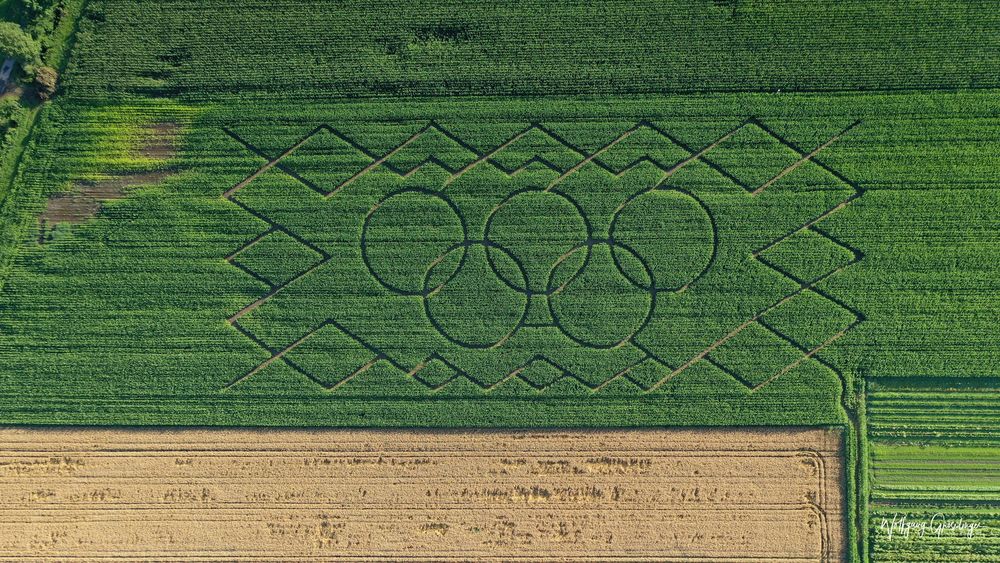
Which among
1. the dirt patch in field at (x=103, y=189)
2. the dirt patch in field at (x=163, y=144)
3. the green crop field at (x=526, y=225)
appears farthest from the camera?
the dirt patch in field at (x=163, y=144)

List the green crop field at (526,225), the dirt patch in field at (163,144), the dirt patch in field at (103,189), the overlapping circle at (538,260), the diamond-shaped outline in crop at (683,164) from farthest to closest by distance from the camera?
the dirt patch in field at (163,144) → the dirt patch in field at (103,189) → the overlapping circle at (538,260) → the diamond-shaped outline in crop at (683,164) → the green crop field at (526,225)

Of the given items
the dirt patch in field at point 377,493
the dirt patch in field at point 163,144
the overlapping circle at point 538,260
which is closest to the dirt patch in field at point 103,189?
the dirt patch in field at point 163,144

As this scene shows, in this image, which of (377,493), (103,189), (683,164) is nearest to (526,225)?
(683,164)

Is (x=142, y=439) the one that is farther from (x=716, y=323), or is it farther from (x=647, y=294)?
(x=716, y=323)

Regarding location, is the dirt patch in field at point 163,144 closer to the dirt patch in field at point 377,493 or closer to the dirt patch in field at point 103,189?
the dirt patch in field at point 103,189

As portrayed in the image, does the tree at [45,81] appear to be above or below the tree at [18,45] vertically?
below

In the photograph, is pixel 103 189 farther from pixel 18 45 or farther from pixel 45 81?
pixel 18 45
